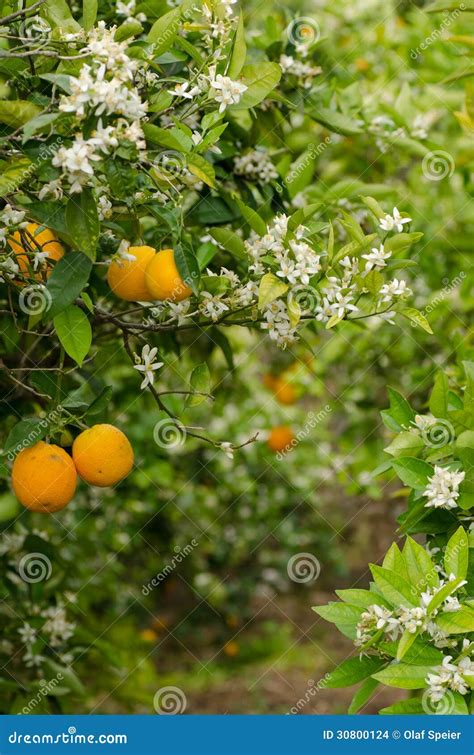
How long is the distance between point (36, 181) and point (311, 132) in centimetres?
214

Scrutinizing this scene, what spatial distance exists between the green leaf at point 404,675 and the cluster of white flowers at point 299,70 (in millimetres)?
1315

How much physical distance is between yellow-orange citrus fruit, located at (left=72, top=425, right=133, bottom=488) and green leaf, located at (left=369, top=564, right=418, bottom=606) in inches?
18.0

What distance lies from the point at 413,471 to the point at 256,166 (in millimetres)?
803

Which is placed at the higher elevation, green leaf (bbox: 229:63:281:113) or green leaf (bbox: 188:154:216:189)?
green leaf (bbox: 229:63:281:113)

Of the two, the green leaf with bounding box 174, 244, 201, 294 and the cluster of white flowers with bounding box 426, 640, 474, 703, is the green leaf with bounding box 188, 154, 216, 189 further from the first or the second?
the cluster of white flowers with bounding box 426, 640, 474, 703

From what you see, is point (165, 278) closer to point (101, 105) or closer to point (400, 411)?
point (101, 105)

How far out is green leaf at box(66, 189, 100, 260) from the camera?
1.33 meters

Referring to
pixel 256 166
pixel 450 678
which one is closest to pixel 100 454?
pixel 450 678

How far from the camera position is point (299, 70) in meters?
2.04

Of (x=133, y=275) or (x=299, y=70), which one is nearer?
(x=133, y=275)

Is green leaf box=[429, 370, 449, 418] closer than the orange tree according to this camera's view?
No

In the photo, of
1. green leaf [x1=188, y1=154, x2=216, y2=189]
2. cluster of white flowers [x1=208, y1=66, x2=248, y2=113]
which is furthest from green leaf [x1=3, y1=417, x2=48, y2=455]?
cluster of white flowers [x1=208, y1=66, x2=248, y2=113]

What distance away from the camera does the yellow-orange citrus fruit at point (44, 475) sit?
1.51 m

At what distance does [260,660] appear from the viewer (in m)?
4.48
